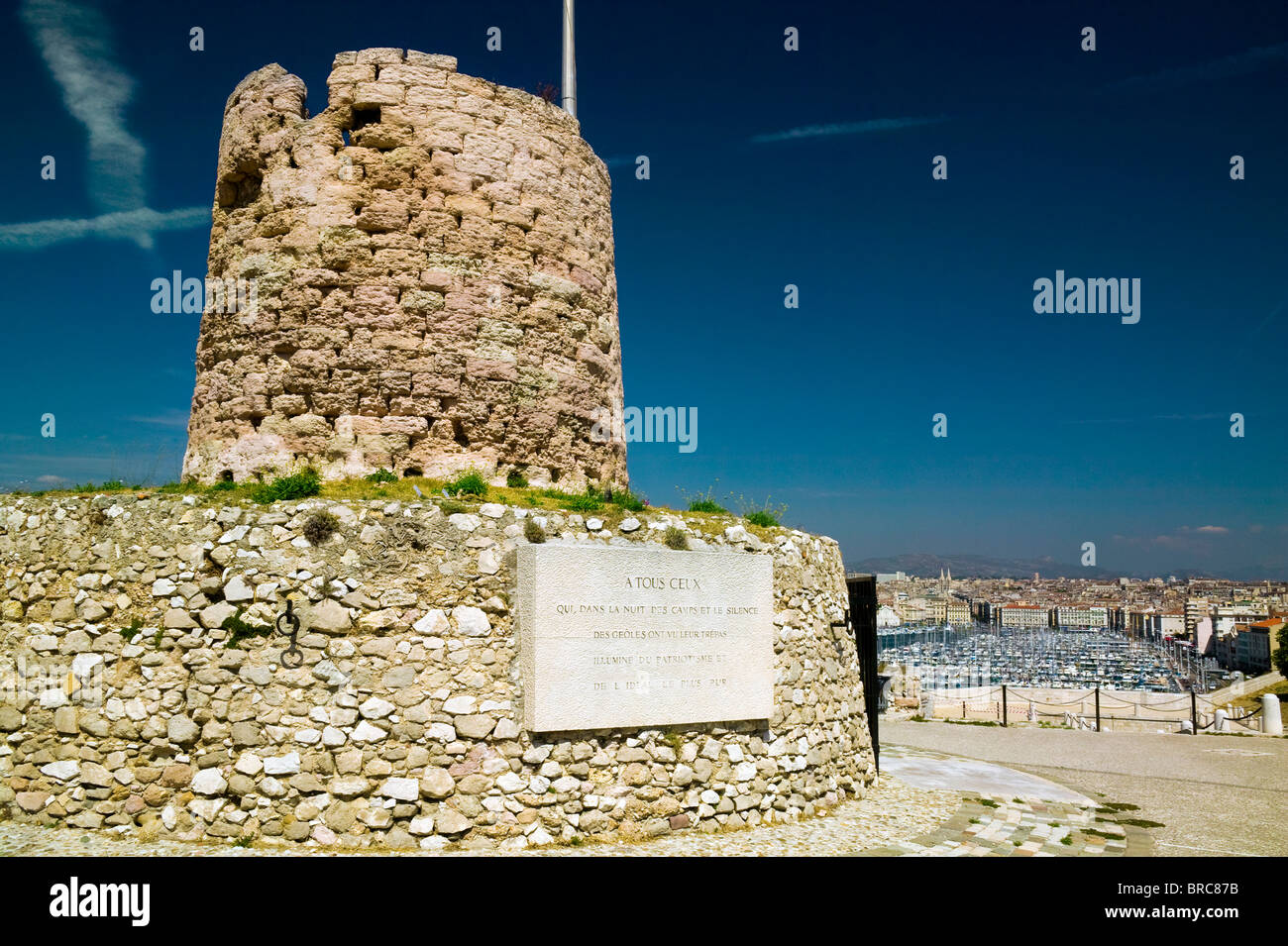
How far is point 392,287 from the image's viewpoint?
9.78 meters

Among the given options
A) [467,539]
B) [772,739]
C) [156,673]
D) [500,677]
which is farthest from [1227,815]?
[156,673]

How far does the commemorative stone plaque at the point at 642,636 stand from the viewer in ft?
25.6

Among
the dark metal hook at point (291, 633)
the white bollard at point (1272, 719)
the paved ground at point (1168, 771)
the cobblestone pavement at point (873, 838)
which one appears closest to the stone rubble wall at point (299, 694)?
the dark metal hook at point (291, 633)

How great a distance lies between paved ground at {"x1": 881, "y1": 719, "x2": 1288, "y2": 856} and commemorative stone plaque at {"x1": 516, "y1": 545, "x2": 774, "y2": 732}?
4.66 meters

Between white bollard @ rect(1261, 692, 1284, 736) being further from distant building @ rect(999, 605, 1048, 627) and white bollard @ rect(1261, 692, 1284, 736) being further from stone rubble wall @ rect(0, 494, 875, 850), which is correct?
distant building @ rect(999, 605, 1048, 627)

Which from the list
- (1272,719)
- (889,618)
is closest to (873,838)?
(1272,719)

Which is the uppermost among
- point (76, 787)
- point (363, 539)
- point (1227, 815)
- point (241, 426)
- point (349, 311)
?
point (349, 311)

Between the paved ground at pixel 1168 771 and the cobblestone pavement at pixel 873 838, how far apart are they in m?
0.91

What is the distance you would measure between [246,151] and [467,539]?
21.4ft

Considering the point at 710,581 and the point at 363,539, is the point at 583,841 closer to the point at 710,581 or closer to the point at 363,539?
the point at 710,581

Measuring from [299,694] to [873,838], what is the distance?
586 cm

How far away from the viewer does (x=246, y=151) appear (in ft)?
34.8

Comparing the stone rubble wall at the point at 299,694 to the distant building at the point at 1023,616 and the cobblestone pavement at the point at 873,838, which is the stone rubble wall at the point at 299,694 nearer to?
the cobblestone pavement at the point at 873,838

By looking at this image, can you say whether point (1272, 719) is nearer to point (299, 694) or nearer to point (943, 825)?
point (943, 825)
